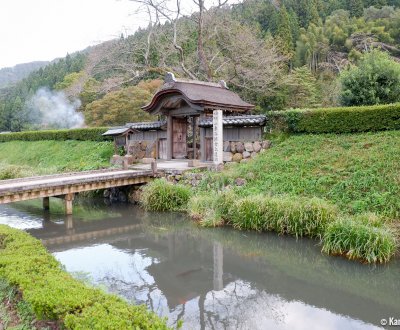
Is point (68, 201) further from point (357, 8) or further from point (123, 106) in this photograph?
point (357, 8)

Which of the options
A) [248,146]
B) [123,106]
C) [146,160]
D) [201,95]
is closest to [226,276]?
[248,146]

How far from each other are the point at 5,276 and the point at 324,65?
32339 mm

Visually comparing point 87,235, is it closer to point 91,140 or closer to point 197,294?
point 197,294

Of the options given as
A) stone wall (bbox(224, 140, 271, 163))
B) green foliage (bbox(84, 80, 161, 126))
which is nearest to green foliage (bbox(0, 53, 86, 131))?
green foliage (bbox(84, 80, 161, 126))

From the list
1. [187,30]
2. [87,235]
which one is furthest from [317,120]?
[187,30]

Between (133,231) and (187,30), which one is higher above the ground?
(187,30)

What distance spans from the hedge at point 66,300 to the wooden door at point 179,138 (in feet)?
43.9

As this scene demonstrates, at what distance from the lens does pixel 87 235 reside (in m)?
10.9

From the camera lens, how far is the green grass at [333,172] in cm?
966

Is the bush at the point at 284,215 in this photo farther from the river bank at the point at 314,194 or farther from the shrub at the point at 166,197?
the shrub at the point at 166,197

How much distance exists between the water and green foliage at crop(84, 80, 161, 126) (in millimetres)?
16001

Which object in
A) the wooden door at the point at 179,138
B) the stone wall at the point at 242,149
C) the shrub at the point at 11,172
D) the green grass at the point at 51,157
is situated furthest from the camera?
the green grass at the point at 51,157

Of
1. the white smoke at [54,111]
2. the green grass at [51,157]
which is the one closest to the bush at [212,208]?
the green grass at [51,157]

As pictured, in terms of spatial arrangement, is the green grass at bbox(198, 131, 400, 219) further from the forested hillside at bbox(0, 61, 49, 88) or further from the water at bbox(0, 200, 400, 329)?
the forested hillside at bbox(0, 61, 49, 88)
